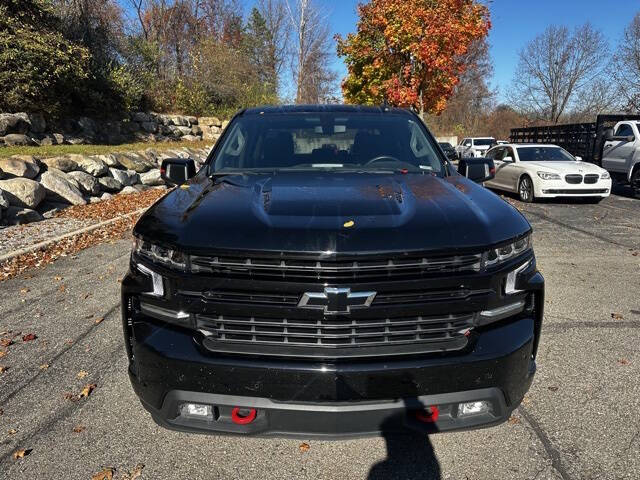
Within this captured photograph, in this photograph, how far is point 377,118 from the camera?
3.97 meters

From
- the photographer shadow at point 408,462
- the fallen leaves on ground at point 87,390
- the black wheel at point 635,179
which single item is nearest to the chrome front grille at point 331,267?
the photographer shadow at point 408,462

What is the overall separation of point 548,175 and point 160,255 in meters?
11.3

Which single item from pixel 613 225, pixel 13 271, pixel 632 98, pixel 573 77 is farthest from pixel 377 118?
pixel 573 77

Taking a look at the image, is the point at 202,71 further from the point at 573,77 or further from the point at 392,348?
the point at 573,77

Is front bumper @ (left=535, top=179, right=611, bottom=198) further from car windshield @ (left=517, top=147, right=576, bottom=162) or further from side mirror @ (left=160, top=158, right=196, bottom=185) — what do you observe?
side mirror @ (left=160, top=158, right=196, bottom=185)

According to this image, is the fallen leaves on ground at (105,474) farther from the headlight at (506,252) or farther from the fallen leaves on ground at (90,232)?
the fallen leaves on ground at (90,232)

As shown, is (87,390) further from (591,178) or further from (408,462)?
(591,178)

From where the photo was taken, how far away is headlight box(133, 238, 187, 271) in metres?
2.12

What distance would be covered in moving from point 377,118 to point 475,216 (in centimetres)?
194

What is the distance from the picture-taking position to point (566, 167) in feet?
38.3

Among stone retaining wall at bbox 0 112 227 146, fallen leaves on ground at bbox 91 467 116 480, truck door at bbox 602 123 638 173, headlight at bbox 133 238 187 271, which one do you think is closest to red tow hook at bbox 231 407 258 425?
headlight at bbox 133 238 187 271

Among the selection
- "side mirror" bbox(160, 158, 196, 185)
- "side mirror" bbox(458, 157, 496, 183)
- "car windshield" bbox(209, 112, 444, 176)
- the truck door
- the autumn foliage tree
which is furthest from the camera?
the autumn foliage tree

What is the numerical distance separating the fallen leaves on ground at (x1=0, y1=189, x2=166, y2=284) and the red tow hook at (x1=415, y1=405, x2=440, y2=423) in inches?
184

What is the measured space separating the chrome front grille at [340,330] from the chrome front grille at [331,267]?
19 centimetres
